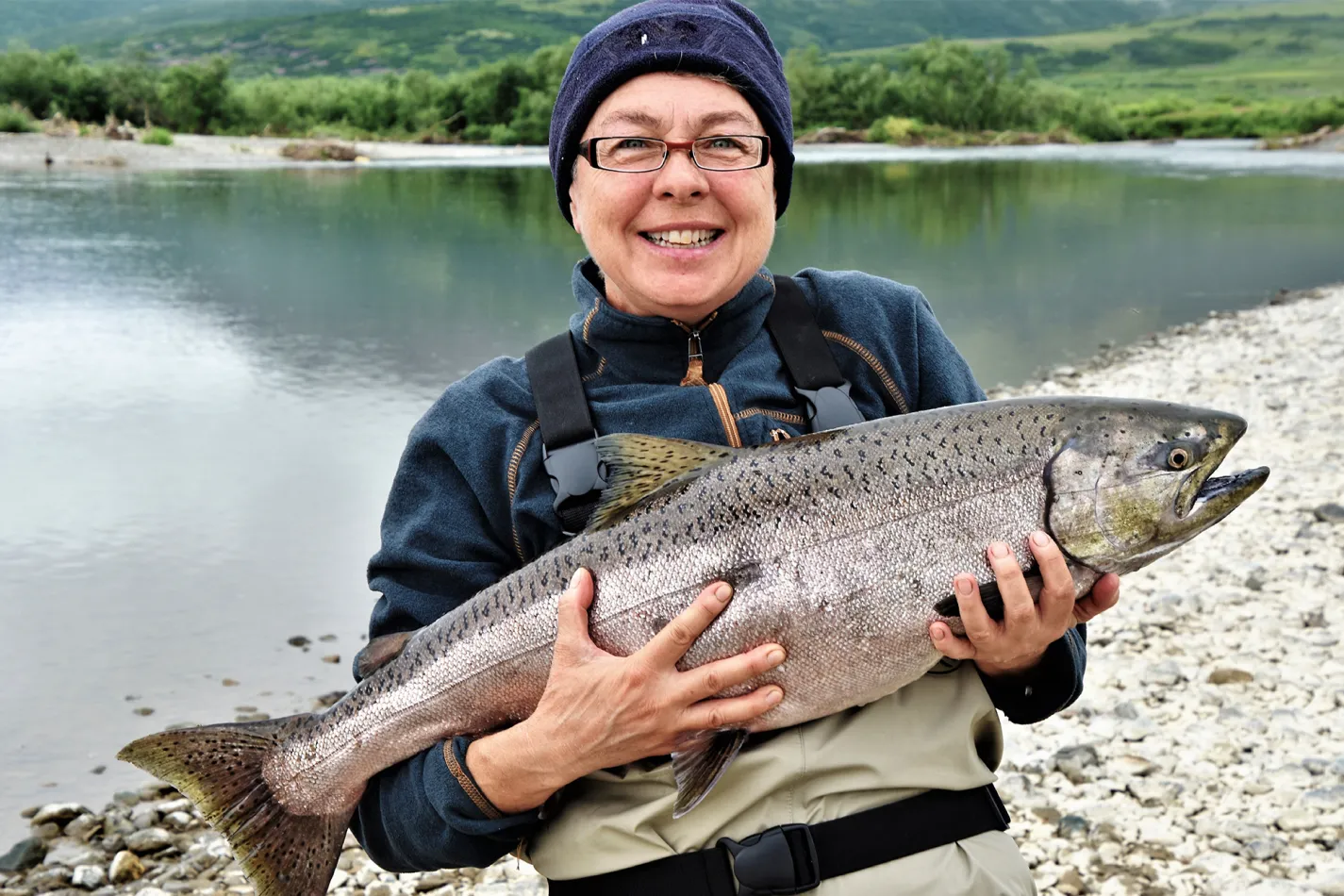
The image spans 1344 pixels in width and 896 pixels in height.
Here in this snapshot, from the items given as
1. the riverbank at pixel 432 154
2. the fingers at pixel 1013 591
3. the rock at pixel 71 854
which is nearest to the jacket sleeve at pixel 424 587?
the fingers at pixel 1013 591

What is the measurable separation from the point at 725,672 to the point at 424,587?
0.84 metres

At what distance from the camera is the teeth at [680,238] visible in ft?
9.41

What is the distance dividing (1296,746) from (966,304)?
48.8 ft

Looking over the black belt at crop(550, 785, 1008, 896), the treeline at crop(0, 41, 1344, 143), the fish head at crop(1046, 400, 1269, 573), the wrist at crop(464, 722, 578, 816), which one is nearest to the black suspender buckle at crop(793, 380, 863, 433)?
the fish head at crop(1046, 400, 1269, 573)

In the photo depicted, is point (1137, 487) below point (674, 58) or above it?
below

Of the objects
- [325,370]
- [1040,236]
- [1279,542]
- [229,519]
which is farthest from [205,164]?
[1279,542]

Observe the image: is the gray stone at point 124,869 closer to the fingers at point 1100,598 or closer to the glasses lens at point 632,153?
the glasses lens at point 632,153

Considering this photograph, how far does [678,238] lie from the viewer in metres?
2.87

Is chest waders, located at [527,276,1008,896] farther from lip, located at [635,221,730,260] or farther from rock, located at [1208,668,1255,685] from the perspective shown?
rock, located at [1208,668,1255,685]

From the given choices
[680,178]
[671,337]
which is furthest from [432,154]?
[680,178]

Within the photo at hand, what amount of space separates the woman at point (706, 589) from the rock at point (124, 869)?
2.76 m

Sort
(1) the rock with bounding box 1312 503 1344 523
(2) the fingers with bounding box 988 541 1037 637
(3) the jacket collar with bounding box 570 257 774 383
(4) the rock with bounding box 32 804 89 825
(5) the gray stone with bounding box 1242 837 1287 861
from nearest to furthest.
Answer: (2) the fingers with bounding box 988 541 1037 637, (3) the jacket collar with bounding box 570 257 774 383, (5) the gray stone with bounding box 1242 837 1287 861, (4) the rock with bounding box 32 804 89 825, (1) the rock with bounding box 1312 503 1344 523

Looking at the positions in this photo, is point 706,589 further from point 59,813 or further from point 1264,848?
point 59,813

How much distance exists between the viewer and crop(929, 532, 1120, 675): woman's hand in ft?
7.88
